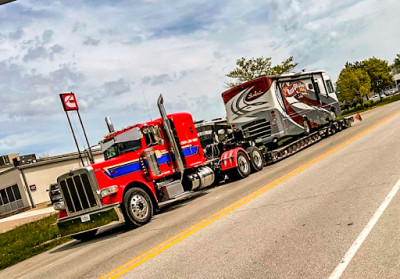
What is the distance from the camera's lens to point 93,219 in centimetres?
1003

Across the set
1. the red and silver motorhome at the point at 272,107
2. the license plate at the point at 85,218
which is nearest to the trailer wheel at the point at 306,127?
the red and silver motorhome at the point at 272,107

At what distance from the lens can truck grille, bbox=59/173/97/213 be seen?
1025 centimetres

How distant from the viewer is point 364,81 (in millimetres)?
69688

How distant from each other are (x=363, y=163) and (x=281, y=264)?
281 inches

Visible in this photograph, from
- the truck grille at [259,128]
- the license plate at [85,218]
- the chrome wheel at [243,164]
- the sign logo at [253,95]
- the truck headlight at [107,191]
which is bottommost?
the chrome wheel at [243,164]

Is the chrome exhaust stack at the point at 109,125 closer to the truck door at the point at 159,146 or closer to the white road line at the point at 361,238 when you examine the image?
the truck door at the point at 159,146

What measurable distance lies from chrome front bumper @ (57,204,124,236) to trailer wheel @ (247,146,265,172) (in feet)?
25.5

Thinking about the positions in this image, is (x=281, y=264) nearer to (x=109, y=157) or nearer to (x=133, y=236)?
(x=133, y=236)

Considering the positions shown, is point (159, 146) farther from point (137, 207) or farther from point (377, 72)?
point (377, 72)

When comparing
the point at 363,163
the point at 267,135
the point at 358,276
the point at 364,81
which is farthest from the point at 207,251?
the point at 364,81

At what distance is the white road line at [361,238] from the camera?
4.35 meters

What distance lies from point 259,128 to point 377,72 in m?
67.1

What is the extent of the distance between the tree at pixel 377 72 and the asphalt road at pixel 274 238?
7274 centimetres

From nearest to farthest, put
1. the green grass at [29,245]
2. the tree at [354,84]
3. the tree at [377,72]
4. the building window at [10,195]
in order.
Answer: the green grass at [29,245] → the building window at [10,195] → the tree at [354,84] → the tree at [377,72]
